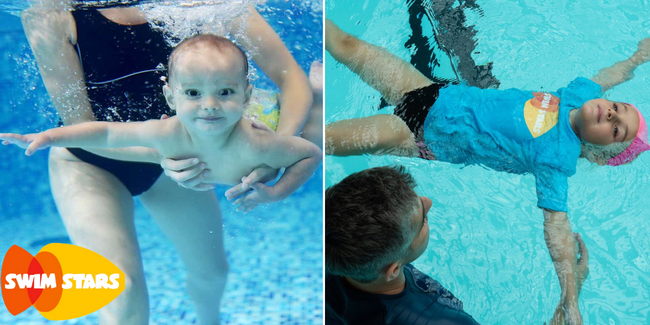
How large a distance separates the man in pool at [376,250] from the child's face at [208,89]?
36 cm

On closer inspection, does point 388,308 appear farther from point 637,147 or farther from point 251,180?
point 637,147

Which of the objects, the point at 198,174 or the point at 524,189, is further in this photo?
the point at 524,189

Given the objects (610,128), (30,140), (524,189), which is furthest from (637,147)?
(30,140)

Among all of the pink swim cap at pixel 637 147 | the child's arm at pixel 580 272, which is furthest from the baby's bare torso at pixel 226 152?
the pink swim cap at pixel 637 147

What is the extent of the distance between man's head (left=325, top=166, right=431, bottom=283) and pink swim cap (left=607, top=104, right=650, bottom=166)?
96cm

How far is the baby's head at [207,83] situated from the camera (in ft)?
3.17

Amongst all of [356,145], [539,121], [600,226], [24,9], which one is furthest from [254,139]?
[600,226]

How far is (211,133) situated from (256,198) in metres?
0.18

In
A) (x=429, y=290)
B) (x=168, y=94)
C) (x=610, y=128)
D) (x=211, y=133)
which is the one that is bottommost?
(x=429, y=290)

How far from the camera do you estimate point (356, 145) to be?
1.80m

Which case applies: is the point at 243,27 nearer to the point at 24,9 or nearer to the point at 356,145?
the point at 24,9

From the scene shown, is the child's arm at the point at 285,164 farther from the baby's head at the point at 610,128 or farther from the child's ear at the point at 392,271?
the baby's head at the point at 610,128

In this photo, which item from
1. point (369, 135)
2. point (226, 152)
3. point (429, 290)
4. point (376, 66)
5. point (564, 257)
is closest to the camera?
point (226, 152)

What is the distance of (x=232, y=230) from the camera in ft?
3.62
